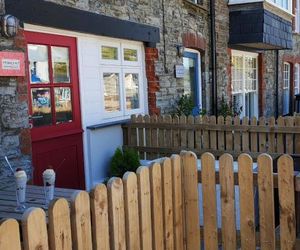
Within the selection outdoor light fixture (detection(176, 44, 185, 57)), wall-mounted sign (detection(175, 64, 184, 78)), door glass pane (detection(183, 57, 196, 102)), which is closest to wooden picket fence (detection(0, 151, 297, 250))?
wall-mounted sign (detection(175, 64, 184, 78))

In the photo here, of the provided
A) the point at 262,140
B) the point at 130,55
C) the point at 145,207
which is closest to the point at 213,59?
the point at 130,55

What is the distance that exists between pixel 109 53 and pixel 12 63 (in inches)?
99.4

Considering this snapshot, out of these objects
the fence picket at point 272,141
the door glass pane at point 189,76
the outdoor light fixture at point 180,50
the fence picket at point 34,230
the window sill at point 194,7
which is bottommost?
the fence picket at point 272,141

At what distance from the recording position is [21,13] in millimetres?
4793

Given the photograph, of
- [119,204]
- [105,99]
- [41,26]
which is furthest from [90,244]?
[105,99]

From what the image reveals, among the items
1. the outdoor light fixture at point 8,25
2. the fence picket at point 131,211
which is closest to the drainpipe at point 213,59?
the outdoor light fixture at point 8,25

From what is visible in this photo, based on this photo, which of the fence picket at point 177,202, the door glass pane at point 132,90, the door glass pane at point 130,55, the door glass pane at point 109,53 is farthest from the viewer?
the door glass pane at point 132,90

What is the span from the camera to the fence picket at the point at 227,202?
3225 millimetres

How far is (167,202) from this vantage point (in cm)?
320

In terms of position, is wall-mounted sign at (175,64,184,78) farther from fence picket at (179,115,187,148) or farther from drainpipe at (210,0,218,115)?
fence picket at (179,115,187,148)

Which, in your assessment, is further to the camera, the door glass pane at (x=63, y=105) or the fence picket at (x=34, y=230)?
the door glass pane at (x=63, y=105)

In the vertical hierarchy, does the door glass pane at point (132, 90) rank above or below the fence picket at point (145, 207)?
above

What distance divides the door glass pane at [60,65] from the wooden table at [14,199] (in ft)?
7.27

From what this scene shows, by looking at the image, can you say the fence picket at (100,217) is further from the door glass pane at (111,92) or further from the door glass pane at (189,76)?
the door glass pane at (189,76)
